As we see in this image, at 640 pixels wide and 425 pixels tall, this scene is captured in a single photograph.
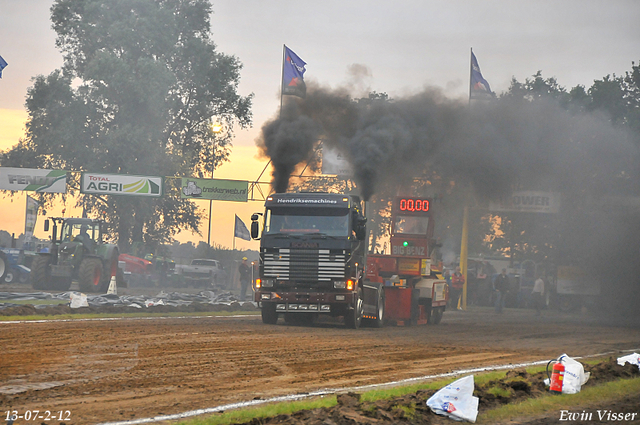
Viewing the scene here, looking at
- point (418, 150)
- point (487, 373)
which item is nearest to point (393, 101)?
point (418, 150)

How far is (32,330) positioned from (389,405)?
919 centimetres

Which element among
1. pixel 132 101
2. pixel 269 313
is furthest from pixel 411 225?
pixel 132 101

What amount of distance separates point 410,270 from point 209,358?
11214 mm

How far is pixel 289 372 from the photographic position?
33.2 ft

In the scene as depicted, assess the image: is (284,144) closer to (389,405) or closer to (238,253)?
(389,405)

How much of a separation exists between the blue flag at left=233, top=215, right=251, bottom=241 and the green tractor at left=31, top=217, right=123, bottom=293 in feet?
54.3

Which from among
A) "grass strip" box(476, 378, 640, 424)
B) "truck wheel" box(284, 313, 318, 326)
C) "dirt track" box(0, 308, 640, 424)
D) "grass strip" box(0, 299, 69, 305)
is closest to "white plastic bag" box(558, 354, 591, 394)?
"grass strip" box(476, 378, 640, 424)

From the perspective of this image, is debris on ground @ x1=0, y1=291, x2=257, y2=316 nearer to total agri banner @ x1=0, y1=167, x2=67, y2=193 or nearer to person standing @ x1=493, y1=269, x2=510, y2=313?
person standing @ x1=493, y1=269, x2=510, y2=313

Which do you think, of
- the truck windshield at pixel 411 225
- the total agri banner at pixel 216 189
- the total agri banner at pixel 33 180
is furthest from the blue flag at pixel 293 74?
the total agri banner at pixel 33 180

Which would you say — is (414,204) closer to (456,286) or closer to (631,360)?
(456,286)

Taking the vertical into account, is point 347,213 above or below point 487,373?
above

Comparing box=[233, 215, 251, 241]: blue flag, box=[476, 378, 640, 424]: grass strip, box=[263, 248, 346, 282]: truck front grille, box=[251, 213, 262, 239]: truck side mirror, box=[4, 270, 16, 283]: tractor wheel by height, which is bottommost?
box=[476, 378, 640, 424]: grass strip

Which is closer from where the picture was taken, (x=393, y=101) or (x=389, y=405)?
(x=389, y=405)

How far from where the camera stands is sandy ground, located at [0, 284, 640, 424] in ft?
25.1
